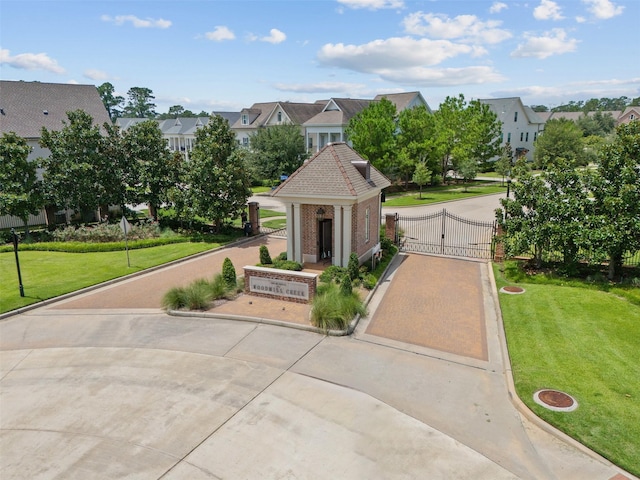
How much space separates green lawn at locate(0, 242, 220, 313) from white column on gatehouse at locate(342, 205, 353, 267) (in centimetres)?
945

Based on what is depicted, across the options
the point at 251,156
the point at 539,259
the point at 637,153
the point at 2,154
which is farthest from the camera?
the point at 251,156

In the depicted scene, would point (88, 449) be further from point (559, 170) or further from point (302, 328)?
point (559, 170)

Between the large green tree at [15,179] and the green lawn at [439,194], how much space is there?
26593 mm

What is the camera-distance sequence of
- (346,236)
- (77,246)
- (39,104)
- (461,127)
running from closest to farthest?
1. (346,236)
2. (77,246)
3. (39,104)
4. (461,127)

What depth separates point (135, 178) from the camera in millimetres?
29734

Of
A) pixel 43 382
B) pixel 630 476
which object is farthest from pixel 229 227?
pixel 630 476

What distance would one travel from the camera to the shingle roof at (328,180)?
63.6ft

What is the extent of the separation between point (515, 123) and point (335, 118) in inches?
1436

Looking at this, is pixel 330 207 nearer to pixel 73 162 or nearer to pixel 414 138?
pixel 73 162

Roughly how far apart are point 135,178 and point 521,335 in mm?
25364

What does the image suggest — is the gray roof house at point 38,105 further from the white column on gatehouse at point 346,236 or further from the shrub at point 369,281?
the shrub at point 369,281

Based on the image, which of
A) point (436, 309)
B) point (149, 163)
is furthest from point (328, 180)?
point (149, 163)

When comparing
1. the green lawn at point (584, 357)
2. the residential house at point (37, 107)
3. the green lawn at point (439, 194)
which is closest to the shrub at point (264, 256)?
the green lawn at point (584, 357)

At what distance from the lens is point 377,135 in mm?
42156
